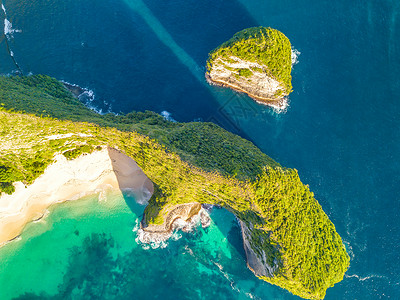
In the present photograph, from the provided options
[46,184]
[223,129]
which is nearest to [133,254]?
[46,184]

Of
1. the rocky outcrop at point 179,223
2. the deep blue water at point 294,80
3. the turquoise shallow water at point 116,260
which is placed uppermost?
the deep blue water at point 294,80

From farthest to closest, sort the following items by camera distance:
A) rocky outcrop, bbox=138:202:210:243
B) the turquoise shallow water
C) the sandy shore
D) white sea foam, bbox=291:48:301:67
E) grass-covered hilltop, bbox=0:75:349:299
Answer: white sea foam, bbox=291:48:301:67, rocky outcrop, bbox=138:202:210:243, the turquoise shallow water, the sandy shore, grass-covered hilltop, bbox=0:75:349:299

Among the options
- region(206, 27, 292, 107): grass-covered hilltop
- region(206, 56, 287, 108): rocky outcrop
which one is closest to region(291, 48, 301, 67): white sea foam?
region(206, 27, 292, 107): grass-covered hilltop

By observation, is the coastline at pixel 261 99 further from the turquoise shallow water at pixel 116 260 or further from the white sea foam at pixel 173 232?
the white sea foam at pixel 173 232

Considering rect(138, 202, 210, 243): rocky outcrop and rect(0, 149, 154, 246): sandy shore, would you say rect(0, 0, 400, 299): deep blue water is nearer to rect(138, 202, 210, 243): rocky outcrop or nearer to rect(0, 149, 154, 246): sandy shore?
rect(138, 202, 210, 243): rocky outcrop

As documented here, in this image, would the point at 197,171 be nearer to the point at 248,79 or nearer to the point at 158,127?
the point at 158,127

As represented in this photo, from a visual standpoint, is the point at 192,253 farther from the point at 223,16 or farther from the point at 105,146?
the point at 223,16

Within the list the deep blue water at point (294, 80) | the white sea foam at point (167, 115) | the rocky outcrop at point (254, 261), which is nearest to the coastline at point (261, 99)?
the deep blue water at point (294, 80)
